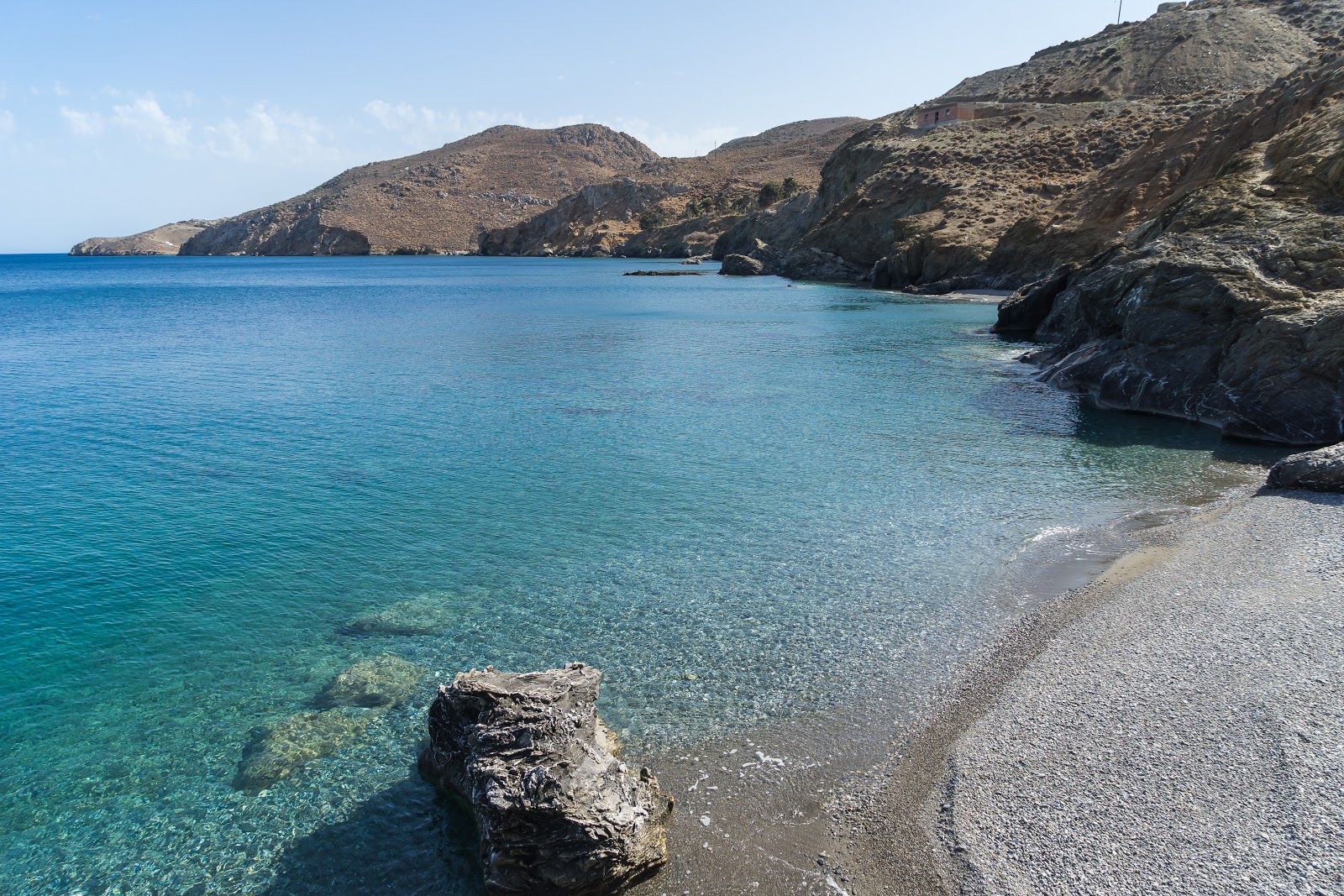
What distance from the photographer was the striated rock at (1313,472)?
1462 cm

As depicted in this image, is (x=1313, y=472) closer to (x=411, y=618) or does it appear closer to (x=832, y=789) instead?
(x=832, y=789)

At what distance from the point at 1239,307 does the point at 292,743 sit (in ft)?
80.6

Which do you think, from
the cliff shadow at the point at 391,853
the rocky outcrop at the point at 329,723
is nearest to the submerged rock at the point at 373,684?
the rocky outcrop at the point at 329,723

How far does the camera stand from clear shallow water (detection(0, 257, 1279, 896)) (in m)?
7.87

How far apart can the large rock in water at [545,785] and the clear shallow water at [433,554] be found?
61 cm

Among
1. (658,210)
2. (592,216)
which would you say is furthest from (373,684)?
(592,216)

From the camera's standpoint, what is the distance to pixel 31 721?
9.23 metres

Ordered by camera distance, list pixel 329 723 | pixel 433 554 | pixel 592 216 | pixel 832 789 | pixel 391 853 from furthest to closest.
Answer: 1. pixel 592 216
2. pixel 433 554
3. pixel 329 723
4. pixel 832 789
5. pixel 391 853

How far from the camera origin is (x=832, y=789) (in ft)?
25.8

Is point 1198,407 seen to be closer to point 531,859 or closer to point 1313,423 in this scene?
point 1313,423

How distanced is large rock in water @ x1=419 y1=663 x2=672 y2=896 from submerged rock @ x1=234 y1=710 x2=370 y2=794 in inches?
56.8

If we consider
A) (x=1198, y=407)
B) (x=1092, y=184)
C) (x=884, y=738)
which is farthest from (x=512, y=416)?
(x=1092, y=184)

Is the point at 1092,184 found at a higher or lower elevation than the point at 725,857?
higher

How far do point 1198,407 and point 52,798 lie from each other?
25.3 metres
